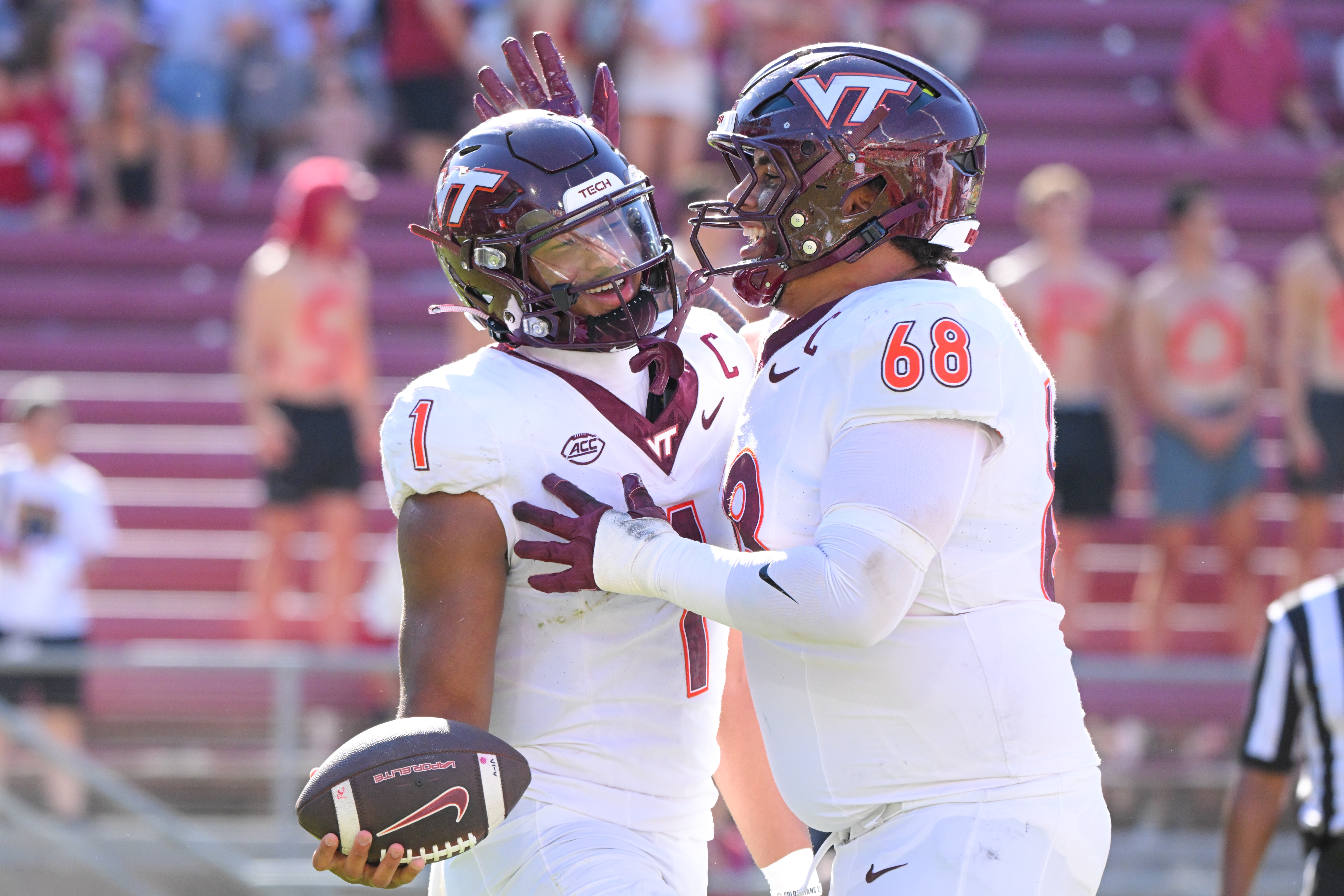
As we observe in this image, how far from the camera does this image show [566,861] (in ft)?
8.71

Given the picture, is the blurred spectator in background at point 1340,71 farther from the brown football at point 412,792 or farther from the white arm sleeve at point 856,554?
the brown football at point 412,792

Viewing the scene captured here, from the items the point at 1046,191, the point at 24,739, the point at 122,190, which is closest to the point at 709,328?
the point at 24,739

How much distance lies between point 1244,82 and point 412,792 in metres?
8.63

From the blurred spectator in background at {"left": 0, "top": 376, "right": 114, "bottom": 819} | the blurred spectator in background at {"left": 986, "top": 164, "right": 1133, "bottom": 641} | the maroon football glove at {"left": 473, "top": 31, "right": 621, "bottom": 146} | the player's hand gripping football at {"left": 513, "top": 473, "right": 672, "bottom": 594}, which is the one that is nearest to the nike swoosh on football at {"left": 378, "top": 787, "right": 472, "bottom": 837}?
the player's hand gripping football at {"left": 513, "top": 473, "right": 672, "bottom": 594}

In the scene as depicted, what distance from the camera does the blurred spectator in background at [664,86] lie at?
8.81 m

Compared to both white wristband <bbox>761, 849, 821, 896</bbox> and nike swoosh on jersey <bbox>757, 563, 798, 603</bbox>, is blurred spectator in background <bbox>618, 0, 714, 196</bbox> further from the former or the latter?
nike swoosh on jersey <bbox>757, 563, 798, 603</bbox>

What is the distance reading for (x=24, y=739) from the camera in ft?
18.8

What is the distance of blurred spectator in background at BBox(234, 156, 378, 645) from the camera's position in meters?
7.13

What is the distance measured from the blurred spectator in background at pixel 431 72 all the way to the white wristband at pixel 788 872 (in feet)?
22.3

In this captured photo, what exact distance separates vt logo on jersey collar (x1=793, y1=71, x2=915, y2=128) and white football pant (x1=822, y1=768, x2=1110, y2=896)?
3.58 ft

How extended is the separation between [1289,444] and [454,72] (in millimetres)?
4917

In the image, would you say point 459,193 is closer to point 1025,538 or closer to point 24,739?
point 1025,538

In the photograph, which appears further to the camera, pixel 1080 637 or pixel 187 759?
pixel 1080 637

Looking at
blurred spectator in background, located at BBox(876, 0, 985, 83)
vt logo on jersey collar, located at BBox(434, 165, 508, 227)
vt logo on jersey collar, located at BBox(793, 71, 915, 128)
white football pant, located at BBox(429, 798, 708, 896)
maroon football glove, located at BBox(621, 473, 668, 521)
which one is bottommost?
white football pant, located at BBox(429, 798, 708, 896)
